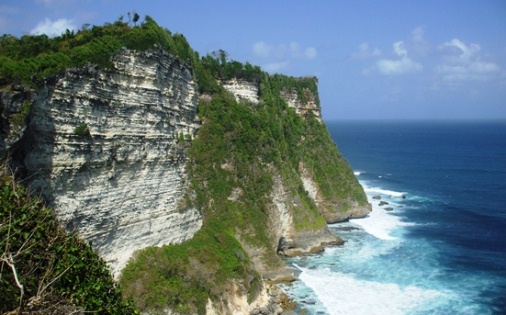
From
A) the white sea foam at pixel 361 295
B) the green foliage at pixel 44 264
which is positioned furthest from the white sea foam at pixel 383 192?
the green foliage at pixel 44 264

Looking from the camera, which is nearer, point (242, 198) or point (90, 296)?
point (90, 296)

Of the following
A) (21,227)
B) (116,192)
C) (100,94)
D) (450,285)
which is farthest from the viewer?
(450,285)

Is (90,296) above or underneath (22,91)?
underneath

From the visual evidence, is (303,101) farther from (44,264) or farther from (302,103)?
(44,264)

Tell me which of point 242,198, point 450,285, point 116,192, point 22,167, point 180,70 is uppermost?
point 180,70

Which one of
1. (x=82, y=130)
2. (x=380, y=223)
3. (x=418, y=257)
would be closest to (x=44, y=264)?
(x=82, y=130)

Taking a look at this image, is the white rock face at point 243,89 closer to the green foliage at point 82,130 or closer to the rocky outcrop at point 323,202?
the rocky outcrop at point 323,202

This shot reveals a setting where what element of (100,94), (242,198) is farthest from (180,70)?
(242,198)

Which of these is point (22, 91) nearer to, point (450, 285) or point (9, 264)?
point (9, 264)
